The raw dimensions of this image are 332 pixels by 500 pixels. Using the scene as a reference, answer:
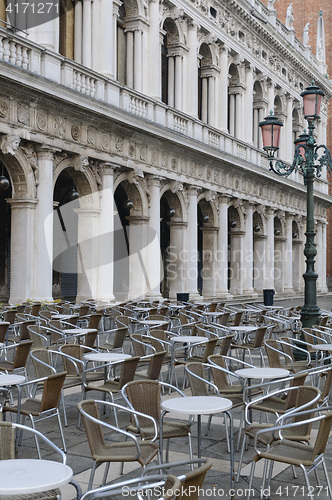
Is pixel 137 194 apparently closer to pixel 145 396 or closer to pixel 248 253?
pixel 248 253

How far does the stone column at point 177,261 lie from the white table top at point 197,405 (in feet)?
63.0

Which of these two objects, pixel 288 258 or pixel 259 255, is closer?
pixel 259 255

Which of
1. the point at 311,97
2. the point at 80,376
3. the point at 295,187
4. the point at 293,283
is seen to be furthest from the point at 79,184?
the point at 293,283

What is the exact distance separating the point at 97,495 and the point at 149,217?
19.3 meters

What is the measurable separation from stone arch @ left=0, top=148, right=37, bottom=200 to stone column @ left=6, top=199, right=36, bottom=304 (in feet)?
0.68

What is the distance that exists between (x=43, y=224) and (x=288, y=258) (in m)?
21.7

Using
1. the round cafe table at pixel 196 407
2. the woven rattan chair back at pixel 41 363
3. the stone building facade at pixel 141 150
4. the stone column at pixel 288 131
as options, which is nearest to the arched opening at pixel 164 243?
the stone building facade at pixel 141 150

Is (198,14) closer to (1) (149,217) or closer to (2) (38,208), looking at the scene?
(1) (149,217)

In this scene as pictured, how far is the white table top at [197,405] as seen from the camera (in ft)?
16.9

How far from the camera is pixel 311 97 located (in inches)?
460

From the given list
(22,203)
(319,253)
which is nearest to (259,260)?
(319,253)

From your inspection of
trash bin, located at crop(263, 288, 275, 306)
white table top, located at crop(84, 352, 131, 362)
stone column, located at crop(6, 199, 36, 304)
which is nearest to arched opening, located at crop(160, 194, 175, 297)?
trash bin, located at crop(263, 288, 275, 306)

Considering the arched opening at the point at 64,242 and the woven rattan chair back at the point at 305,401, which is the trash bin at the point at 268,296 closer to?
the arched opening at the point at 64,242

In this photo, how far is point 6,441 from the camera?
14.0 ft
